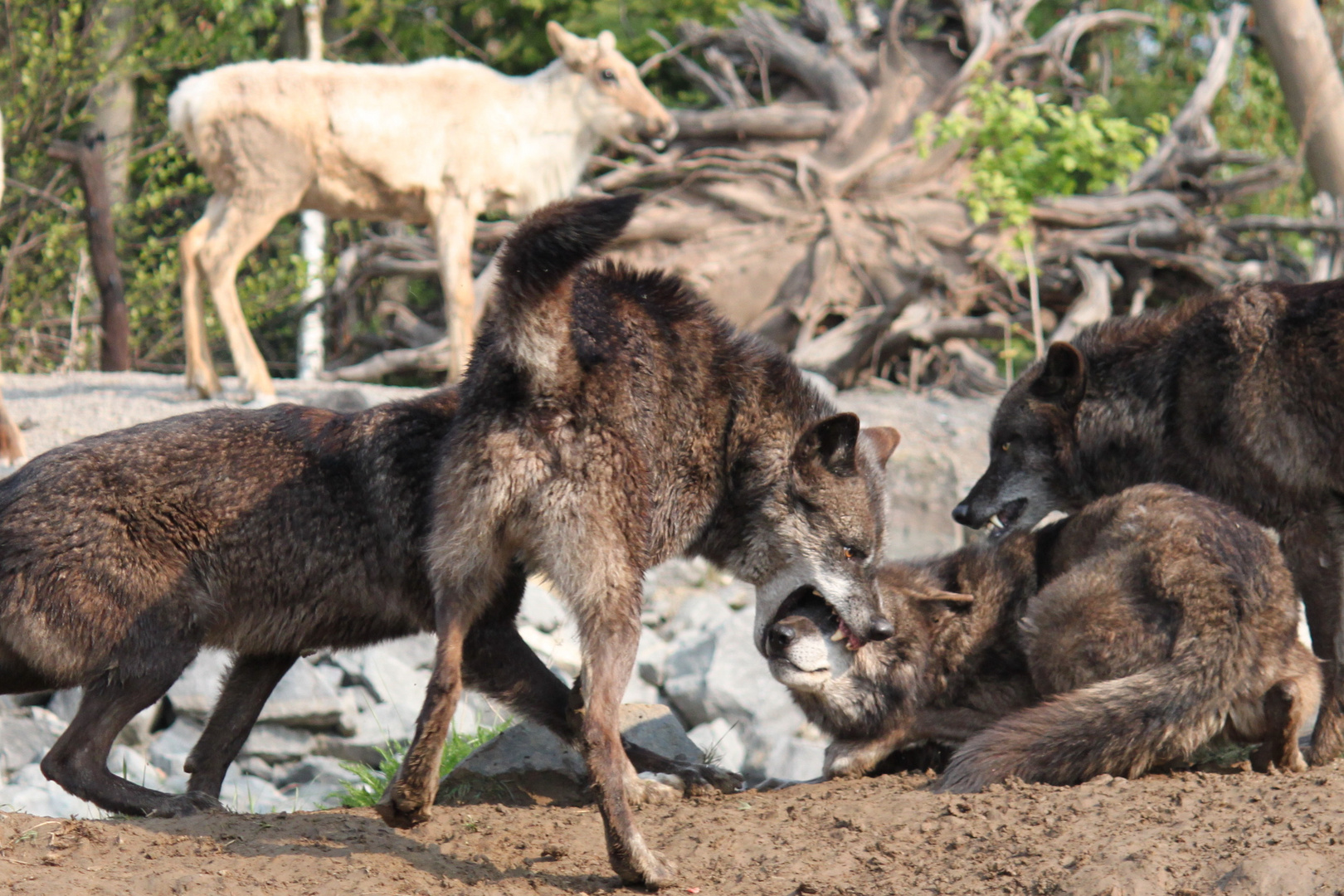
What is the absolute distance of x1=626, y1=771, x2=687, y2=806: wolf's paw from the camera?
185 inches

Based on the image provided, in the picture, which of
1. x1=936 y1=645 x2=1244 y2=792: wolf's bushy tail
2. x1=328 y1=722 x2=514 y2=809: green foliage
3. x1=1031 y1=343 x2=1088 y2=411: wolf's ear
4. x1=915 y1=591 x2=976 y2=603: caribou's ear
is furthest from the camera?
x1=1031 y1=343 x2=1088 y2=411: wolf's ear

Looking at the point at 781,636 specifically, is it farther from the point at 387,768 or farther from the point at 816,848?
the point at 387,768

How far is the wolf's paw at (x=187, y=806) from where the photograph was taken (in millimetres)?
4312

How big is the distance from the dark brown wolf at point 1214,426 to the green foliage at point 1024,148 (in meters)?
5.78

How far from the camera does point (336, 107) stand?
1050cm

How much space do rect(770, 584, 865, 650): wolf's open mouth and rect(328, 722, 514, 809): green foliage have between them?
4.27 ft

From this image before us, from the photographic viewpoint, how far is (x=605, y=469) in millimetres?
3820

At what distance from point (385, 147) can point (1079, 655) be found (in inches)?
310

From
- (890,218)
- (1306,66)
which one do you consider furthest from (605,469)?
(1306,66)

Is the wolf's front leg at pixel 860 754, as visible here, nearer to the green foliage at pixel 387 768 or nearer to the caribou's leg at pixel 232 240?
the green foliage at pixel 387 768

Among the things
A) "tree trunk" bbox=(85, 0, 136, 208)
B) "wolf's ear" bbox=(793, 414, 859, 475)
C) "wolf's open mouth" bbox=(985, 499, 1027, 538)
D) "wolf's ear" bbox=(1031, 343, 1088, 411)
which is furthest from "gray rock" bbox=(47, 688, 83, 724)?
"tree trunk" bbox=(85, 0, 136, 208)

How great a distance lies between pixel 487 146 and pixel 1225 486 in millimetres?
7868

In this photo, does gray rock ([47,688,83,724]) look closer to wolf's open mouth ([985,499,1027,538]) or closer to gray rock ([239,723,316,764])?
gray rock ([239,723,316,764])

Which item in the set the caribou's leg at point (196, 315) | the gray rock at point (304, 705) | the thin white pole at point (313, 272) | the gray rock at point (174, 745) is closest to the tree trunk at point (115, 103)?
the thin white pole at point (313, 272)
